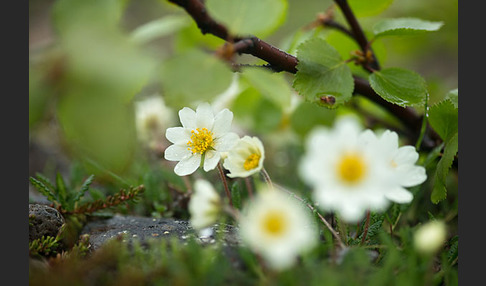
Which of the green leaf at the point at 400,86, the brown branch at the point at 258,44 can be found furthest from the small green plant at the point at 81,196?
the green leaf at the point at 400,86

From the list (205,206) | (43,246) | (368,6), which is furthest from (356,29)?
(43,246)

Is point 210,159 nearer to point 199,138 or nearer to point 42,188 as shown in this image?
point 199,138

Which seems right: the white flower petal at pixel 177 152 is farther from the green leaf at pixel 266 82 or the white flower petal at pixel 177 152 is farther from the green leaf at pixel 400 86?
the green leaf at pixel 400 86

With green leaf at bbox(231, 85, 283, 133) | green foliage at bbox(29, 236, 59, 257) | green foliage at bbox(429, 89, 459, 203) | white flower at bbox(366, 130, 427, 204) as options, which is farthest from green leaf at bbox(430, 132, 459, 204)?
green foliage at bbox(29, 236, 59, 257)

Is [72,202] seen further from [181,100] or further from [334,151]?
[334,151]

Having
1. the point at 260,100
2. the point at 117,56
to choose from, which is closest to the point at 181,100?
the point at 117,56
